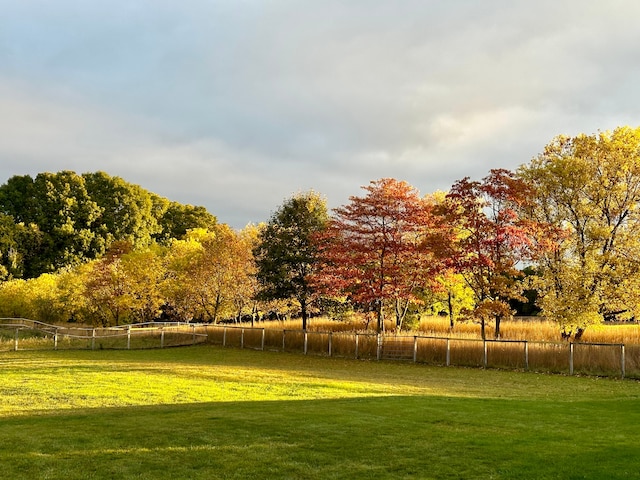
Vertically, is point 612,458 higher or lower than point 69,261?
lower

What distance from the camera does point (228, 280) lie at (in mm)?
40656

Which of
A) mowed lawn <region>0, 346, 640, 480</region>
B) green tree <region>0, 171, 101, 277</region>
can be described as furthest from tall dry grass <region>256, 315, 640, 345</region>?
green tree <region>0, 171, 101, 277</region>

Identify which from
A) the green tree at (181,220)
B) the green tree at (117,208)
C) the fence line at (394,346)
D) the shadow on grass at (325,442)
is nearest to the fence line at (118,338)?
the fence line at (394,346)

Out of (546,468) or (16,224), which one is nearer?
(546,468)

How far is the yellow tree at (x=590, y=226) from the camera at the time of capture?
25.3 meters

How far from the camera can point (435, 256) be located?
27.5 meters

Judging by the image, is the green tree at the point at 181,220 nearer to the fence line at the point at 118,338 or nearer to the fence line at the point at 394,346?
the fence line at the point at 394,346

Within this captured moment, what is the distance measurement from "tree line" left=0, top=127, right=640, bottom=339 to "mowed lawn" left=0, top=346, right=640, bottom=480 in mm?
8896

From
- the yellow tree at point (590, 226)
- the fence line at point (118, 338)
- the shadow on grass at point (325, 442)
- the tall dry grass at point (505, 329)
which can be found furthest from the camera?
the fence line at point (118, 338)

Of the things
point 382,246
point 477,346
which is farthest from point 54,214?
point 477,346

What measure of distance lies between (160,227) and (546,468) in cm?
6957

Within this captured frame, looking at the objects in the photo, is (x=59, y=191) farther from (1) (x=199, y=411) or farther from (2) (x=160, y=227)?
(1) (x=199, y=411)

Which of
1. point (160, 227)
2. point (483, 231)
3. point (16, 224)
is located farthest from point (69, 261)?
point (483, 231)

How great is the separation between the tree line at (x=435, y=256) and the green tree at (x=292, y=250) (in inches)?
2.8
